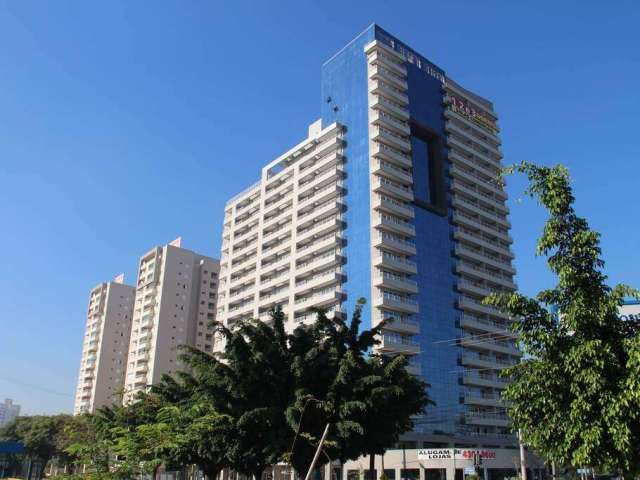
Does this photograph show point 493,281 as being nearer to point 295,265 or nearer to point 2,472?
point 295,265

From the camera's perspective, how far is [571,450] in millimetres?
14055

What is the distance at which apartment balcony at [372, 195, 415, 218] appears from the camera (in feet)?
266

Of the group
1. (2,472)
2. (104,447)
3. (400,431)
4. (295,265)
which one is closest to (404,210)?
(295,265)

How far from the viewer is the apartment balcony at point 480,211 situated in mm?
93500

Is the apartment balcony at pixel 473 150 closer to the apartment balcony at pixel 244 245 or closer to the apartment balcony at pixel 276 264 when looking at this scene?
the apartment balcony at pixel 276 264

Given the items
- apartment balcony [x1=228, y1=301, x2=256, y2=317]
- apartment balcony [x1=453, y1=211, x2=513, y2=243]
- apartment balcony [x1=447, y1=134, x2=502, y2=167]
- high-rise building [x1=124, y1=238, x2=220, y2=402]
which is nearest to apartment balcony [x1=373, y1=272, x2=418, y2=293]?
apartment balcony [x1=453, y1=211, x2=513, y2=243]

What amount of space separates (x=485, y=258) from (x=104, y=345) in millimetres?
103397

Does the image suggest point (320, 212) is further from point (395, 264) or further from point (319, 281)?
point (395, 264)

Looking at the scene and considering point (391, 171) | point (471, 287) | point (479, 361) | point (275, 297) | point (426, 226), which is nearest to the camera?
point (391, 171)

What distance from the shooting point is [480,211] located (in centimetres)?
9631

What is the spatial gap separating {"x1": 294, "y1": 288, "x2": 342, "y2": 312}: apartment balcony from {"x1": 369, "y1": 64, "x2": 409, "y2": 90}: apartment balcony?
32800 millimetres

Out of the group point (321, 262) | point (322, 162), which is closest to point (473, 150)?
point (322, 162)

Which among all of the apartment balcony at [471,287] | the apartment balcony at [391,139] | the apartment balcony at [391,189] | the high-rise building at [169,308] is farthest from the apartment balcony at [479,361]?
the high-rise building at [169,308]

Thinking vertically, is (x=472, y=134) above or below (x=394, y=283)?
above
